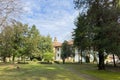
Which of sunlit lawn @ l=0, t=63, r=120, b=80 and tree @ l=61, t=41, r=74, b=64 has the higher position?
tree @ l=61, t=41, r=74, b=64

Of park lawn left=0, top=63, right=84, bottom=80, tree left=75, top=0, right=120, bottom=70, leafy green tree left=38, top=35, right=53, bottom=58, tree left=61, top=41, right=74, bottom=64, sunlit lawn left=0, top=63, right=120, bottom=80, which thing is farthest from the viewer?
A: leafy green tree left=38, top=35, right=53, bottom=58

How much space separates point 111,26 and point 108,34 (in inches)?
97.6

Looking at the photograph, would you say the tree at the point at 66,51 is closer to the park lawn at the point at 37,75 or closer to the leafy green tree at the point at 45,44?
the leafy green tree at the point at 45,44

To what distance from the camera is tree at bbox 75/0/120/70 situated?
35875 millimetres

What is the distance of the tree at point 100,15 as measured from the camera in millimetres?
35875

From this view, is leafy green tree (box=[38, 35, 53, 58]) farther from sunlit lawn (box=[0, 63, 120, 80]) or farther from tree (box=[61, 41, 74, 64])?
sunlit lawn (box=[0, 63, 120, 80])

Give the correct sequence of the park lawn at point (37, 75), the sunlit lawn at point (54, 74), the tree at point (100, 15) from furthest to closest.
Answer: the tree at point (100, 15) → the sunlit lawn at point (54, 74) → the park lawn at point (37, 75)

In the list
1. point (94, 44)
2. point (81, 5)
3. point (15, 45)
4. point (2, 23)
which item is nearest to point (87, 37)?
point (94, 44)

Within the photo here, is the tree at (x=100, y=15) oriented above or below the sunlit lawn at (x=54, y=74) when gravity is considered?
above

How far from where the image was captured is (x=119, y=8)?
33250 mm

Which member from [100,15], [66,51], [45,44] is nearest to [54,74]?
[100,15]

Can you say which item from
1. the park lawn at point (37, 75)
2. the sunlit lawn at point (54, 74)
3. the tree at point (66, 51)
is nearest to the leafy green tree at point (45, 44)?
the tree at point (66, 51)

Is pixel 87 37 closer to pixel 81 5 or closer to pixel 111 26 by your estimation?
pixel 81 5

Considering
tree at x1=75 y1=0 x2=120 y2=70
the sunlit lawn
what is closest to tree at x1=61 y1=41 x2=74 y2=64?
tree at x1=75 y1=0 x2=120 y2=70
